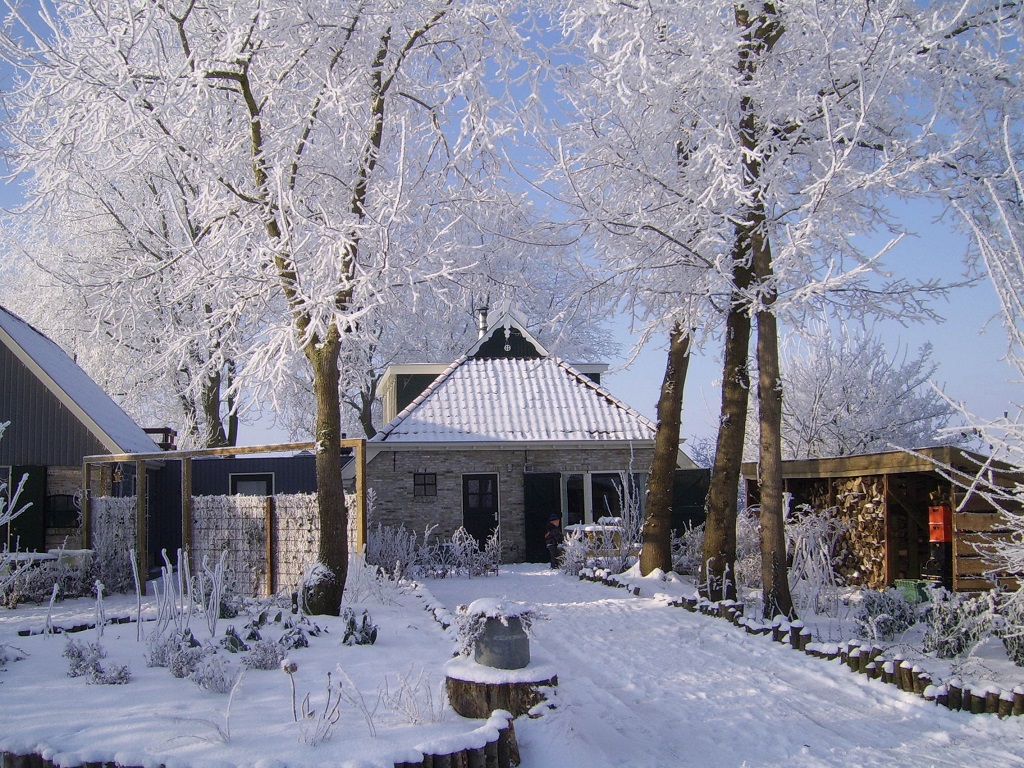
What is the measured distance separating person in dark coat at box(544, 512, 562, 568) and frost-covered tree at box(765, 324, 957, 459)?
537 centimetres

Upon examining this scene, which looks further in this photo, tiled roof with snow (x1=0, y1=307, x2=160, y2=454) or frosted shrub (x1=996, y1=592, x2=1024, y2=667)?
tiled roof with snow (x1=0, y1=307, x2=160, y2=454)

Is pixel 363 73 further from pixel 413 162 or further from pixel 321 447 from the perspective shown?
pixel 321 447

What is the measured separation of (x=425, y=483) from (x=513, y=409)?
2.69 m

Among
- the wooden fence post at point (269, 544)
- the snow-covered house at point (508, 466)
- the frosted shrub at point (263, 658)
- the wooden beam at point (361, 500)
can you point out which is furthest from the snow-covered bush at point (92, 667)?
the snow-covered house at point (508, 466)

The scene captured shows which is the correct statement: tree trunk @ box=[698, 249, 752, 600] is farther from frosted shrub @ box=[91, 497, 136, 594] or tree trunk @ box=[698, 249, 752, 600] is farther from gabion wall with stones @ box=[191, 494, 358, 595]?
frosted shrub @ box=[91, 497, 136, 594]

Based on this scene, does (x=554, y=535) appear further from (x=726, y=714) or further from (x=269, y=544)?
(x=726, y=714)

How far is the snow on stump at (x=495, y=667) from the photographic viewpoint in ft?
18.2

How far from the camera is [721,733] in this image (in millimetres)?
5883

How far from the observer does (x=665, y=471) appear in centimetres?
1283

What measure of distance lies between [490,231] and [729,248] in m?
3.03

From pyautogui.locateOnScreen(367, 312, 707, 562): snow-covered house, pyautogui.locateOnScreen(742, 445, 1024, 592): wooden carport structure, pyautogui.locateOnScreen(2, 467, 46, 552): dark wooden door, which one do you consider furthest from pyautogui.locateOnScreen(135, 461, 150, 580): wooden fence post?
pyautogui.locateOnScreen(742, 445, 1024, 592): wooden carport structure

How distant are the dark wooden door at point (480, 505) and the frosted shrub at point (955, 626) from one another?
11.7 m

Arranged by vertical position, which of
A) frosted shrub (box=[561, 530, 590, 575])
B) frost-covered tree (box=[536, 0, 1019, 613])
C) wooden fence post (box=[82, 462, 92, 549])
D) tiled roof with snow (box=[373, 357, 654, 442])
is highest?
frost-covered tree (box=[536, 0, 1019, 613])

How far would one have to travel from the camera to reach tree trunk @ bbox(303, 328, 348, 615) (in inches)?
356
